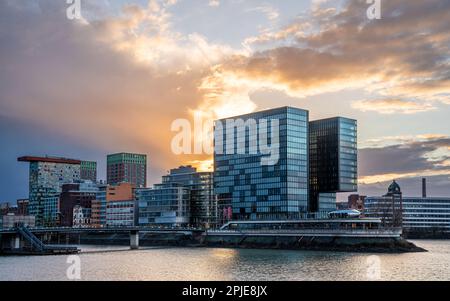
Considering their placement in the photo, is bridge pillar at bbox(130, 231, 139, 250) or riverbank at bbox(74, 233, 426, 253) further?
bridge pillar at bbox(130, 231, 139, 250)

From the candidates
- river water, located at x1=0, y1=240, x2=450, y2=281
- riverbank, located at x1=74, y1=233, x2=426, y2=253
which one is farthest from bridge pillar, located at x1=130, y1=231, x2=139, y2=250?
river water, located at x1=0, y1=240, x2=450, y2=281

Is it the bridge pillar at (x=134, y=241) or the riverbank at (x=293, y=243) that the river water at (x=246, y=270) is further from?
the bridge pillar at (x=134, y=241)

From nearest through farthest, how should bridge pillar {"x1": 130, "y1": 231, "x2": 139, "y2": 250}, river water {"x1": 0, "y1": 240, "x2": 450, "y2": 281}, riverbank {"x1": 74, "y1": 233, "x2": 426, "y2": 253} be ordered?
river water {"x1": 0, "y1": 240, "x2": 450, "y2": 281} → riverbank {"x1": 74, "y1": 233, "x2": 426, "y2": 253} → bridge pillar {"x1": 130, "y1": 231, "x2": 139, "y2": 250}

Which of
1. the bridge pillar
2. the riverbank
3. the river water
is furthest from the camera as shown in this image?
the bridge pillar

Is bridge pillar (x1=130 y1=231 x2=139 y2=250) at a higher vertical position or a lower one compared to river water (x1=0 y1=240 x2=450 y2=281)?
lower

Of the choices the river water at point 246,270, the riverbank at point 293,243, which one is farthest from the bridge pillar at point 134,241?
the river water at point 246,270

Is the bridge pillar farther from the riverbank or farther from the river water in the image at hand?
the river water

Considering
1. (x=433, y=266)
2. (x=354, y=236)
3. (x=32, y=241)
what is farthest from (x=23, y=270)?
(x=354, y=236)

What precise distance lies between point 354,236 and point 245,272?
61.4 meters

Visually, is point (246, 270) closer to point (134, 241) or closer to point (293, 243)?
point (293, 243)

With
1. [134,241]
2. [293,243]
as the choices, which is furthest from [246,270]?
[134,241]
